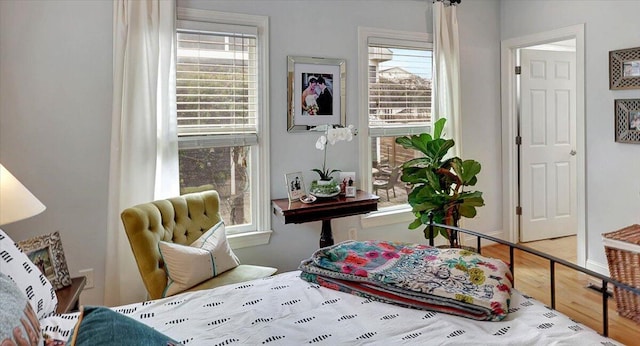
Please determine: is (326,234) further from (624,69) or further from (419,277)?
(624,69)

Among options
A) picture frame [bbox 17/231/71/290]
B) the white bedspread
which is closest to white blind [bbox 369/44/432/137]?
the white bedspread

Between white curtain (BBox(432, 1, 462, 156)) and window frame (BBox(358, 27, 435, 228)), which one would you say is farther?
white curtain (BBox(432, 1, 462, 156))

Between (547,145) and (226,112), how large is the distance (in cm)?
351

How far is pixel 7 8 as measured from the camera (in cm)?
246

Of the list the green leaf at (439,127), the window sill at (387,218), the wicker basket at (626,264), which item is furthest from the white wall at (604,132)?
the window sill at (387,218)

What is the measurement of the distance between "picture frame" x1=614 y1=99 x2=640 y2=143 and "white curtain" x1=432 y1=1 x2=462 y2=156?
4.08 ft

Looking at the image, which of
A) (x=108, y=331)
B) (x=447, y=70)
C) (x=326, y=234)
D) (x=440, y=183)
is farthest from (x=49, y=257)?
(x=447, y=70)

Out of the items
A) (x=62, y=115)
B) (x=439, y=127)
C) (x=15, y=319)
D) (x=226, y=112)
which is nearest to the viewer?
(x=15, y=319)

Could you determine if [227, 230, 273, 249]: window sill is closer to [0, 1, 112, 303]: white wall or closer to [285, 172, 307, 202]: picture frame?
[285, 172, 307, 202]: picture frame

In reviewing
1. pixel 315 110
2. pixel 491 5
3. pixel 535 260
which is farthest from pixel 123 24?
pixel 535 260

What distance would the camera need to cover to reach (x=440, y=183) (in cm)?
346

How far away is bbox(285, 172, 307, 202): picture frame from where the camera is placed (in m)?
3.19

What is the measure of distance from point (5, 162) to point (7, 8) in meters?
0.92

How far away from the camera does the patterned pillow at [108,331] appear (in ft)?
3.05
